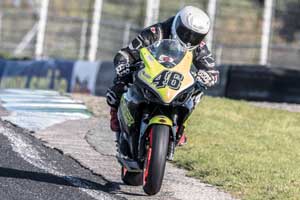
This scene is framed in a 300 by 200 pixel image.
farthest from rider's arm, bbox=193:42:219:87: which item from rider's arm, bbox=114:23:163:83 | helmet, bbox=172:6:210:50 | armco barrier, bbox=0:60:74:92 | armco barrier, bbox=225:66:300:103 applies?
armco barrier, bbox=0:60:74:92

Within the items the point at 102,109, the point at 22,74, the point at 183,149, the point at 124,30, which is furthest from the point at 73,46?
the point at 183,149

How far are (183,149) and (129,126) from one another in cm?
271

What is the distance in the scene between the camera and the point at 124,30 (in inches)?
960

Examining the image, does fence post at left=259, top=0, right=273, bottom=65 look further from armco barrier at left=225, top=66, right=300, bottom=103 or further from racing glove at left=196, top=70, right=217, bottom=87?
racing glove at left=196, top=70, right=217, bottom=87

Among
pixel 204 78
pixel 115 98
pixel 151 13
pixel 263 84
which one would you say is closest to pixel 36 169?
pixel 115 98

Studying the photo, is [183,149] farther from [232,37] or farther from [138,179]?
[232,37]

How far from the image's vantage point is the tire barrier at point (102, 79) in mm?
17297

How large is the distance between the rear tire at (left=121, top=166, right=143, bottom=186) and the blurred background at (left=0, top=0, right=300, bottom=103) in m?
9.20

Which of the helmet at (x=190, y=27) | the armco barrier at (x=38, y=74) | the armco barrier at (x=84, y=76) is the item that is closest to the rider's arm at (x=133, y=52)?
the helmet at (x=190, y=27)

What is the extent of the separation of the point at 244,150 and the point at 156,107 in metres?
3.22

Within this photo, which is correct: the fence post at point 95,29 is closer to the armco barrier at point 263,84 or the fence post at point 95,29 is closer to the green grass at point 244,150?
the armco barrier at point 263,84

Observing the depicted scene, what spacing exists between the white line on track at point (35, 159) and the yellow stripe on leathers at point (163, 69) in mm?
1093

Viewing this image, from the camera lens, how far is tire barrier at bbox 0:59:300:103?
56.7 feet

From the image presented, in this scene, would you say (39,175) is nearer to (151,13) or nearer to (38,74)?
(38,74)
